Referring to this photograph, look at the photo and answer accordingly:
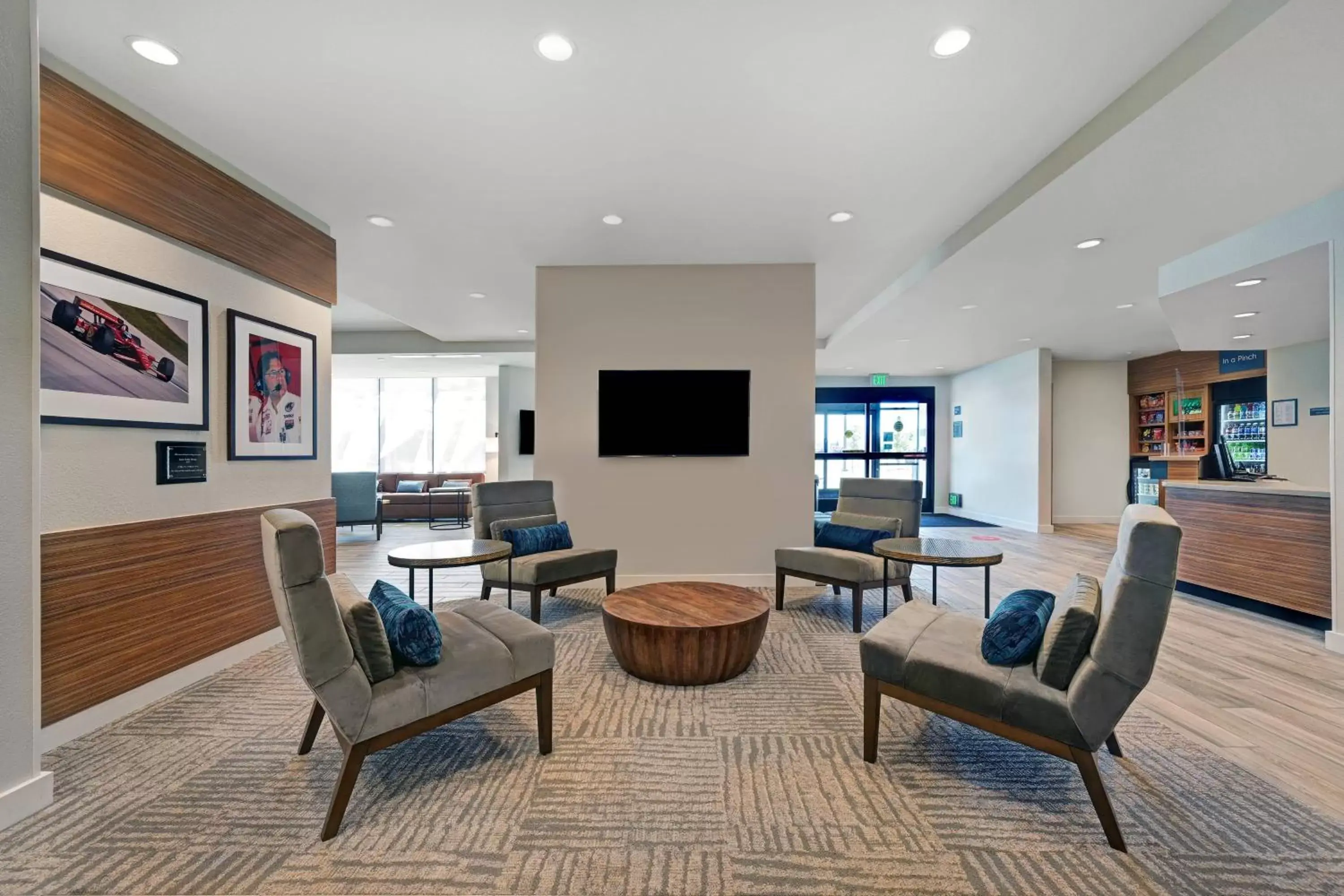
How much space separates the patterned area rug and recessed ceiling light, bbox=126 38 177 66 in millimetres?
2913

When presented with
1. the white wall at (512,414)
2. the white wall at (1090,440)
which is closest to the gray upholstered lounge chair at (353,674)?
the white wall at (512,414)

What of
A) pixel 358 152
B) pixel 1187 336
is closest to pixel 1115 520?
pixel 1187 336

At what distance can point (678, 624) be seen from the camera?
275cm

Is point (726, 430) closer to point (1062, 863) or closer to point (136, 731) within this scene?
point (1062, 863)

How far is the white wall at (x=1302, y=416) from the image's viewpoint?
600 cm

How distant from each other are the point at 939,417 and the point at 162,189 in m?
11.6

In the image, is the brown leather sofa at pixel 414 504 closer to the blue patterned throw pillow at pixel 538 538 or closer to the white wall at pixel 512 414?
the white wall at pixel 512 414

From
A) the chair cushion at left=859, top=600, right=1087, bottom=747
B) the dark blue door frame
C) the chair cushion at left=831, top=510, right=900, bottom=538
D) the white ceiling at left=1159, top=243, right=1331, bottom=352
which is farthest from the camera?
the dark blue door frame

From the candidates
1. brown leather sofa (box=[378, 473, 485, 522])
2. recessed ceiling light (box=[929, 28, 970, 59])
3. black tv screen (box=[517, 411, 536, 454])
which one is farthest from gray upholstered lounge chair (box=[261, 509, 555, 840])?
black tv screen (box=[517, 411, 536, 454])

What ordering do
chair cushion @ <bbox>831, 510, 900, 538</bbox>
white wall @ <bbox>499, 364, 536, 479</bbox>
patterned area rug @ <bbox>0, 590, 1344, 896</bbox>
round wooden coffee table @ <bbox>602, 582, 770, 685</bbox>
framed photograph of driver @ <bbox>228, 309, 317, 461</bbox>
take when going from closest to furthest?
patterned area rug @ <bbox>0, 590, 1344, 896</bbox> < round wooden coffee table @ <bbox>602, 582, 770, 685</bbox> < framed photograph of driver @ <bbox>228, 309, 317, 461</bbox> < chair cushion @ <bbox>831, 510, 900, 538</bbox> < white wall @ <bbox>499, 364, 536, 479</bbox>

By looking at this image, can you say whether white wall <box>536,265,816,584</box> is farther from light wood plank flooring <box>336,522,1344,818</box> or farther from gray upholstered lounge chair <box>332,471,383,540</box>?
gray upholstered lounge chair <box>332,471,383,540</box>

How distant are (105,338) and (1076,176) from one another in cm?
494

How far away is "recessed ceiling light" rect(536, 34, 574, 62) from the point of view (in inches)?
86.2

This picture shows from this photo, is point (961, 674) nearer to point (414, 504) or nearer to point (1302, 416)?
point (1302, 416)
